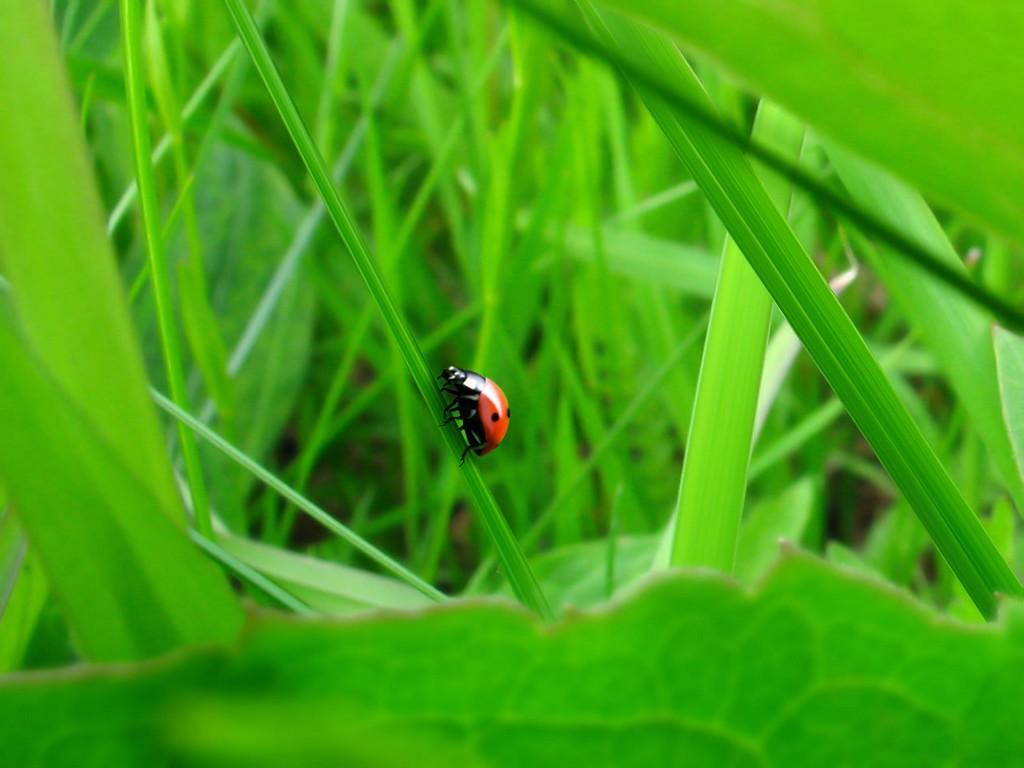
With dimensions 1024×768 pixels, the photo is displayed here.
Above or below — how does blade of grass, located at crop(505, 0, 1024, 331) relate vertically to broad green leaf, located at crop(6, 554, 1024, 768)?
above

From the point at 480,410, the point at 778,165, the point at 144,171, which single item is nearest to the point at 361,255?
the point at 144,171

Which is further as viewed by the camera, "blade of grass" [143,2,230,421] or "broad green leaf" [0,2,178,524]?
"blade of grass" [143,2,230,421]

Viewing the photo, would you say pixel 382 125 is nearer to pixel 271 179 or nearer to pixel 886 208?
pixel 271 179

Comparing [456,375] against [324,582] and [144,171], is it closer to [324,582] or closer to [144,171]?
[324,582]

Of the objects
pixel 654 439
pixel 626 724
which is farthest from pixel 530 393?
pixel 626 724

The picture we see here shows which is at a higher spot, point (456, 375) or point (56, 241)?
point (56, 241)

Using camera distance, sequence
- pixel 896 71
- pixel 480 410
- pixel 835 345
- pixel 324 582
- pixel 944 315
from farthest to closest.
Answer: pixel 480 410 → pixel 324 582 → pixel 944 315 → pixel 835 345 → pixel 896 71

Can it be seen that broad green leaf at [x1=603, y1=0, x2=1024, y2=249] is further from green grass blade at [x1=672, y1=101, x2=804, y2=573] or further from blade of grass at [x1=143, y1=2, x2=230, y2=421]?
blade of grass at [x1=143, y1=2, x2=230, y2=421]

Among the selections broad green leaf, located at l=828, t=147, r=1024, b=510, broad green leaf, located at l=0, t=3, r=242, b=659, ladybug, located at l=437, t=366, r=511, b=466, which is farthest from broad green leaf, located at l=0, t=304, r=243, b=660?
ladybug, located at l=437, t=366, r=511, b=466
